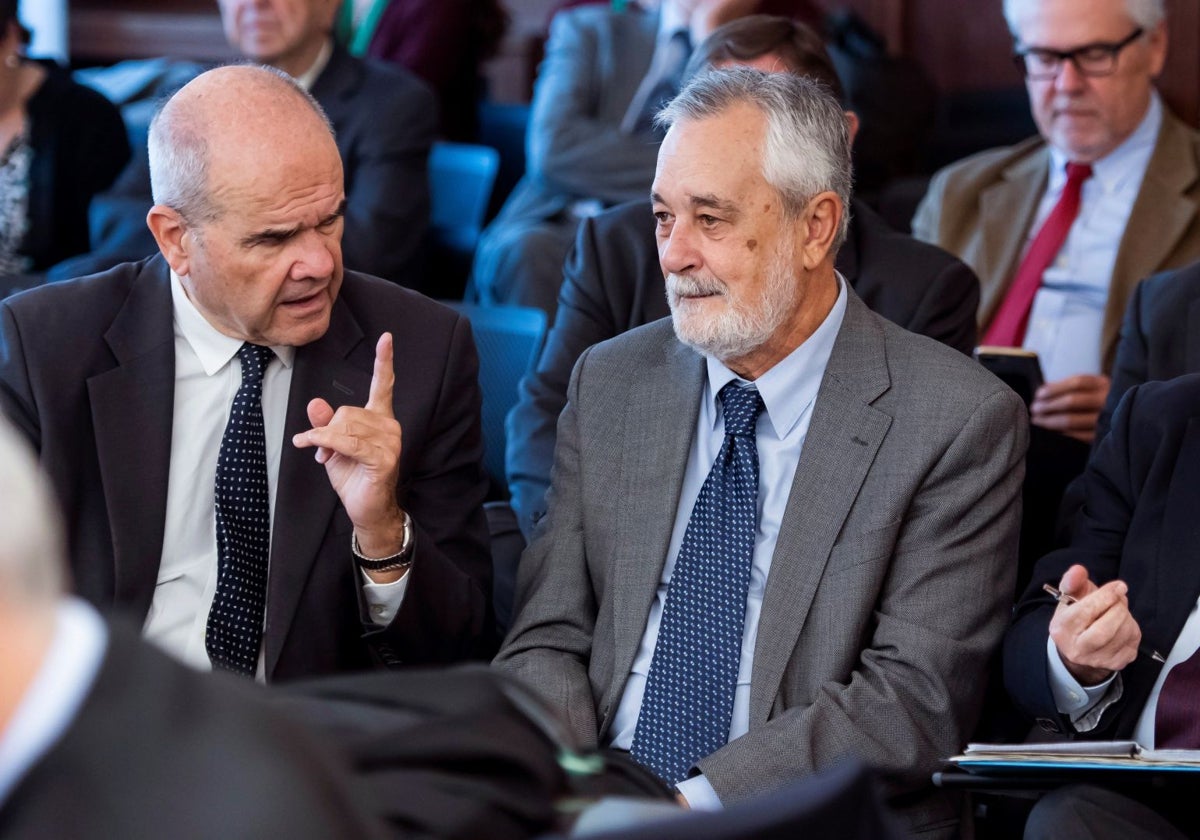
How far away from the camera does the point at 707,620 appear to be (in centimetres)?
229

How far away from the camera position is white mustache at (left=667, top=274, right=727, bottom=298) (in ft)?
7.74

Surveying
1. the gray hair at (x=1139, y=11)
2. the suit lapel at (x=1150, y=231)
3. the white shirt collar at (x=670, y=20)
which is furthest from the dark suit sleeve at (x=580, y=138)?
the suit lapel at (x=1150, y=231)

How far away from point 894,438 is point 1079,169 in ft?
5.98

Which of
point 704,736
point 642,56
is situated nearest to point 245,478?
point 704,736

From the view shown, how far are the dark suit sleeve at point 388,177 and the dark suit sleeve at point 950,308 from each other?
1561mm

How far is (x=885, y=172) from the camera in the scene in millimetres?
4785

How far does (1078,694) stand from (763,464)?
0.55m

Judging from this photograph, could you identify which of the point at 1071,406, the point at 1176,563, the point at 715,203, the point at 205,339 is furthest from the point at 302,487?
the point at 1071,406

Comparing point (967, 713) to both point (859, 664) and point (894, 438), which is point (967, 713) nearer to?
point (859, 664)

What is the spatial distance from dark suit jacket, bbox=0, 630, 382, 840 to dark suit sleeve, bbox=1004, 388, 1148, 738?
4.65 ft

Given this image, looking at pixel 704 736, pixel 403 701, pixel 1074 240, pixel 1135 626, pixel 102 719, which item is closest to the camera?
pixel 102 719

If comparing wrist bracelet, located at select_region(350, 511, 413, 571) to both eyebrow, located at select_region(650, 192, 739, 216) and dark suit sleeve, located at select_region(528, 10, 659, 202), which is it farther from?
dark suit sleeve, located at select_region(528, 10, 659, 202)

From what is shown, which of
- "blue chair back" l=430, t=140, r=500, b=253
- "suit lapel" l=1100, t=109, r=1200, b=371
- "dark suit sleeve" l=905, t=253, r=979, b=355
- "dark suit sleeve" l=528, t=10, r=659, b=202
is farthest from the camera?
"blue chair back" l=430, t=140, r=500, b=253

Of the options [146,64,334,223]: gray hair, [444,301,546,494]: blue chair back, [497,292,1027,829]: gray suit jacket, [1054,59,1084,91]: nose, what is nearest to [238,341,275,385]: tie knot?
[146,64,334,223]: gray hair
